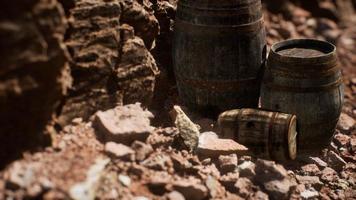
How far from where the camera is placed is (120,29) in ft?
15.8

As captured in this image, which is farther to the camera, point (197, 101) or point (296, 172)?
point (197, 101)

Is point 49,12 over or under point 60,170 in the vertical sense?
over

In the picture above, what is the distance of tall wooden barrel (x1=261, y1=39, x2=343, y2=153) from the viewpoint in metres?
5.05

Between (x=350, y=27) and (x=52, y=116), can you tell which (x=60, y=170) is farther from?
(x=350, y=27)

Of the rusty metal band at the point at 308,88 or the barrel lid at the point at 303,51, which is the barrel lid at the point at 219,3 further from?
the rusty metal band at the point at 308,88

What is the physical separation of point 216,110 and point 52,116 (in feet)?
6.44

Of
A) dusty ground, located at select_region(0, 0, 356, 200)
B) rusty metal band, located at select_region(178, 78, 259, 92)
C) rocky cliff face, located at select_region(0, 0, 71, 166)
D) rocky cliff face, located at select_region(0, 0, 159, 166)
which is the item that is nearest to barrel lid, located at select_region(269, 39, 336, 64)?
rusty metal band, located at select_region(178, 78, 259, 92)

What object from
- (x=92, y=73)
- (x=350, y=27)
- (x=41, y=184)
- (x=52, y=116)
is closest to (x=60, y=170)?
(x=41, y=184)

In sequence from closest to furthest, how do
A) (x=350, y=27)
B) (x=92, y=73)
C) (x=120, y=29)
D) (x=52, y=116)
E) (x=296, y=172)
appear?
1. (x=52, y=116)
2. (x=92, y=73)
3. (x=120, y=29)
4. (x=296, y=172)
5. (x=350, y=27)

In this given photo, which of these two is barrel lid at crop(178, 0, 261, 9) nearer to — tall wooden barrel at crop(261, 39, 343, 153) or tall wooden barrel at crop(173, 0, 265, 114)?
tall wooden barrel at crop(173, 0, 265, 114)

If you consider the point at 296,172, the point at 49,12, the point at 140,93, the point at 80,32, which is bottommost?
the point at 296,172

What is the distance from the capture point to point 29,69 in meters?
3.78

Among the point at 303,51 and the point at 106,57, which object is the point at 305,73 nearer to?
the point at 303,51

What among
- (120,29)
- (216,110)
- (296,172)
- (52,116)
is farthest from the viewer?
(216,110)
